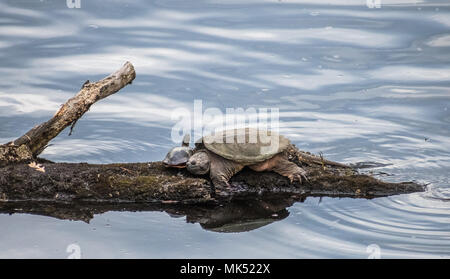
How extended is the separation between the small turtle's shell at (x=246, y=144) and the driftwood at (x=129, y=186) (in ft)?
1.13

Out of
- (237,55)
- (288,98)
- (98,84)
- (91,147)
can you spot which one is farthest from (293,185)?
(237,55)

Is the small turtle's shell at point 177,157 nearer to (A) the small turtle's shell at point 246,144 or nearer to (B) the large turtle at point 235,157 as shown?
(B) the large turtle at point 235,157

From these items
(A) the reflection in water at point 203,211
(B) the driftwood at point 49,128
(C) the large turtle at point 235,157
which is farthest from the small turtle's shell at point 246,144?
(B) the driftwood at point 49,128

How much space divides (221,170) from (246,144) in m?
0.40

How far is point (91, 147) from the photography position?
1020 cm

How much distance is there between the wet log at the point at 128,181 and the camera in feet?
25.6

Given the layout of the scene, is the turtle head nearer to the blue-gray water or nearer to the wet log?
the wet log

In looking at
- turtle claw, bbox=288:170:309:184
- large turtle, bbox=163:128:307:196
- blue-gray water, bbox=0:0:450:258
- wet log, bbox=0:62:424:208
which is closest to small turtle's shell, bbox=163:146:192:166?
large turtle, bbox=163:128:307:196

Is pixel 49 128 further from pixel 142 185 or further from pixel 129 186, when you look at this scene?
pixel 142 185

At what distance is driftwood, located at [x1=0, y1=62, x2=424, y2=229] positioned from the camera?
25.6 feet

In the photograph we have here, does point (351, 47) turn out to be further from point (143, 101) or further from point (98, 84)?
point (98, 84)

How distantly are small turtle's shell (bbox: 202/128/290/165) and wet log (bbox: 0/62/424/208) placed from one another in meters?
0.29
